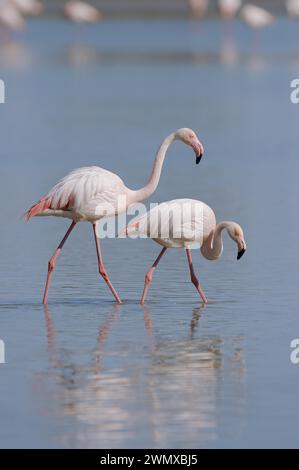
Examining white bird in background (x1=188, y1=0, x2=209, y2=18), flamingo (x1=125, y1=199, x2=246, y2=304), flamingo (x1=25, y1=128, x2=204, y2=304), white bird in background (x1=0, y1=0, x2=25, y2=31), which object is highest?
white bird in background (x1=188, y1=0, x2=209, y2=18)

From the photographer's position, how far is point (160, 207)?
30.1 feet

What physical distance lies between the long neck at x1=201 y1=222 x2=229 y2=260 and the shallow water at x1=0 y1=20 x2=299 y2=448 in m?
0.25

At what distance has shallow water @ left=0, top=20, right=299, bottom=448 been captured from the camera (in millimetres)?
6266

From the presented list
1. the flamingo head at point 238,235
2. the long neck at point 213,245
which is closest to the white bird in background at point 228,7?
the long neck at point 213,245

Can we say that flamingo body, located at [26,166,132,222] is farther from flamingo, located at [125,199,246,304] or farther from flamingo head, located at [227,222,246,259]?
flamingo head, located at [227,222,246,259]

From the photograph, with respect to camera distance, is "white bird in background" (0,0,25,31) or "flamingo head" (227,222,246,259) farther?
"white bird in background" (0,0,25,31)

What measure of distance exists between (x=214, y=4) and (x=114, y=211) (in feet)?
143

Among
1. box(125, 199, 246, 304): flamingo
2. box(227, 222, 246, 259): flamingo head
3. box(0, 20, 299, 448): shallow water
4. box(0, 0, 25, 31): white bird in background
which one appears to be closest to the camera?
box(0, 20, 299, 448): shallow water

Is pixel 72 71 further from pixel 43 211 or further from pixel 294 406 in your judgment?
pixel 294 406

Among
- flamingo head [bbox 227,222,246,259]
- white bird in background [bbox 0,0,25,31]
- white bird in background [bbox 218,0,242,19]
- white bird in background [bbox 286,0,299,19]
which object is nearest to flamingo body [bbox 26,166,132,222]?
flamingo head [bbox 227,222,246,259]

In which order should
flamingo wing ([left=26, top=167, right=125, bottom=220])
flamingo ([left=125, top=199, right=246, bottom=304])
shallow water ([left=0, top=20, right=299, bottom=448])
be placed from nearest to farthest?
shallow water ([left=0, top=20, right=299, bottom=448]) → flamingo ([left=125, top=199, right=246, bottom=304]) → flamingo wing ([left=26, top=167, right=125, bottom=220])

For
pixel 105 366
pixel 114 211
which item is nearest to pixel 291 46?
pixel 114 211

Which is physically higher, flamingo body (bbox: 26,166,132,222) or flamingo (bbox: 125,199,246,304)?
flamingo body (bbox: 26,166,132,222)

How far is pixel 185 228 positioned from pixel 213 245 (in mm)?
253
